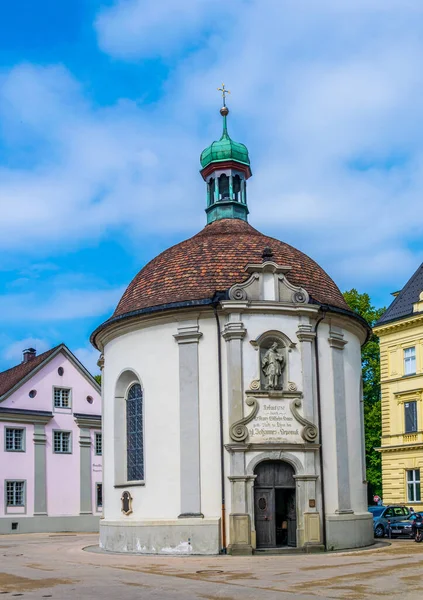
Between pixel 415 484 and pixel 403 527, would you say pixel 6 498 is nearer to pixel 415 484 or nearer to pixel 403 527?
pixel 415 484

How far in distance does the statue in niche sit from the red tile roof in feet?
75.2

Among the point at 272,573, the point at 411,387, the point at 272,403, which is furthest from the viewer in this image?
the point at 411,387

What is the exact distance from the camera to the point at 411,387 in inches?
1615

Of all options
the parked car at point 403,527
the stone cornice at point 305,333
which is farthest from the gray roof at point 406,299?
the stone cornice at point 305,333

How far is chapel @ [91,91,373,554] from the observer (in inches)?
891

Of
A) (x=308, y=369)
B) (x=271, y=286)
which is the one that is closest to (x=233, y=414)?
(x=308, y=369)

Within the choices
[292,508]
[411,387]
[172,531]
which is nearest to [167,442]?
[172,531]

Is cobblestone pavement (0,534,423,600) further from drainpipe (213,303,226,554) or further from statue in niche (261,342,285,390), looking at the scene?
statue in niche (261,342,285,390)

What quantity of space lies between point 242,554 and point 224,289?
7.52 m

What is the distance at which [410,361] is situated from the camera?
41500mm

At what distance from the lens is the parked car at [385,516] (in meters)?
31.2

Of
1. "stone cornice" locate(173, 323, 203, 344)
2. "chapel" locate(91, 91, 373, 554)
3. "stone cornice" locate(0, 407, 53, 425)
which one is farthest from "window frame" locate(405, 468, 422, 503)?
"stone cornice" locate(173, 323, 203, 344)

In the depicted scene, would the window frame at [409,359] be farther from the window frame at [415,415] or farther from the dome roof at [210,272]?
the dome roof at [210,272]

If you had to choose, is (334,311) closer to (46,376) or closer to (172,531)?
(172,531)
